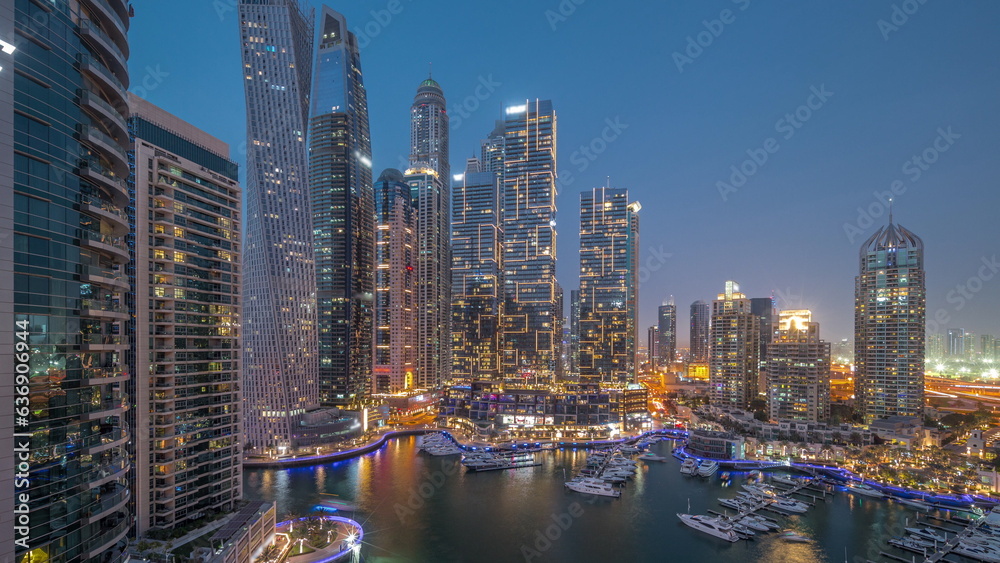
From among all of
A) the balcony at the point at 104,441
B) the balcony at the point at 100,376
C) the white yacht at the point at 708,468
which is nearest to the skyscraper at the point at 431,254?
the white yacht at the point at 708,468

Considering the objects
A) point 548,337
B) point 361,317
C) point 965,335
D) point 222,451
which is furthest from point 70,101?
point 965,335

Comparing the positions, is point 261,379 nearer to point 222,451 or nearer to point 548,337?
point 222,451

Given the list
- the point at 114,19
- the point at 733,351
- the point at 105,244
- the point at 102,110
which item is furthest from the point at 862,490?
the point at 114,19

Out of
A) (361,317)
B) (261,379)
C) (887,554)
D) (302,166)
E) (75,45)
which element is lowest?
(887,554)

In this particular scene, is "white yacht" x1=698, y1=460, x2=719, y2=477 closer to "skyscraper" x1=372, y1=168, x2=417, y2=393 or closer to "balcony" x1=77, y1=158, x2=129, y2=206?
"balcony" x1=77, y1=158, x2=129, y2=206

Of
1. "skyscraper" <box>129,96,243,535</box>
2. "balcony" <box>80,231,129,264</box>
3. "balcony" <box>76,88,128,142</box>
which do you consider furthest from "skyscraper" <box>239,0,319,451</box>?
"balcony" <box>80,231,129,264</box>

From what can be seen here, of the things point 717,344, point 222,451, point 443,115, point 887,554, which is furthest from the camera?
point 443,115
